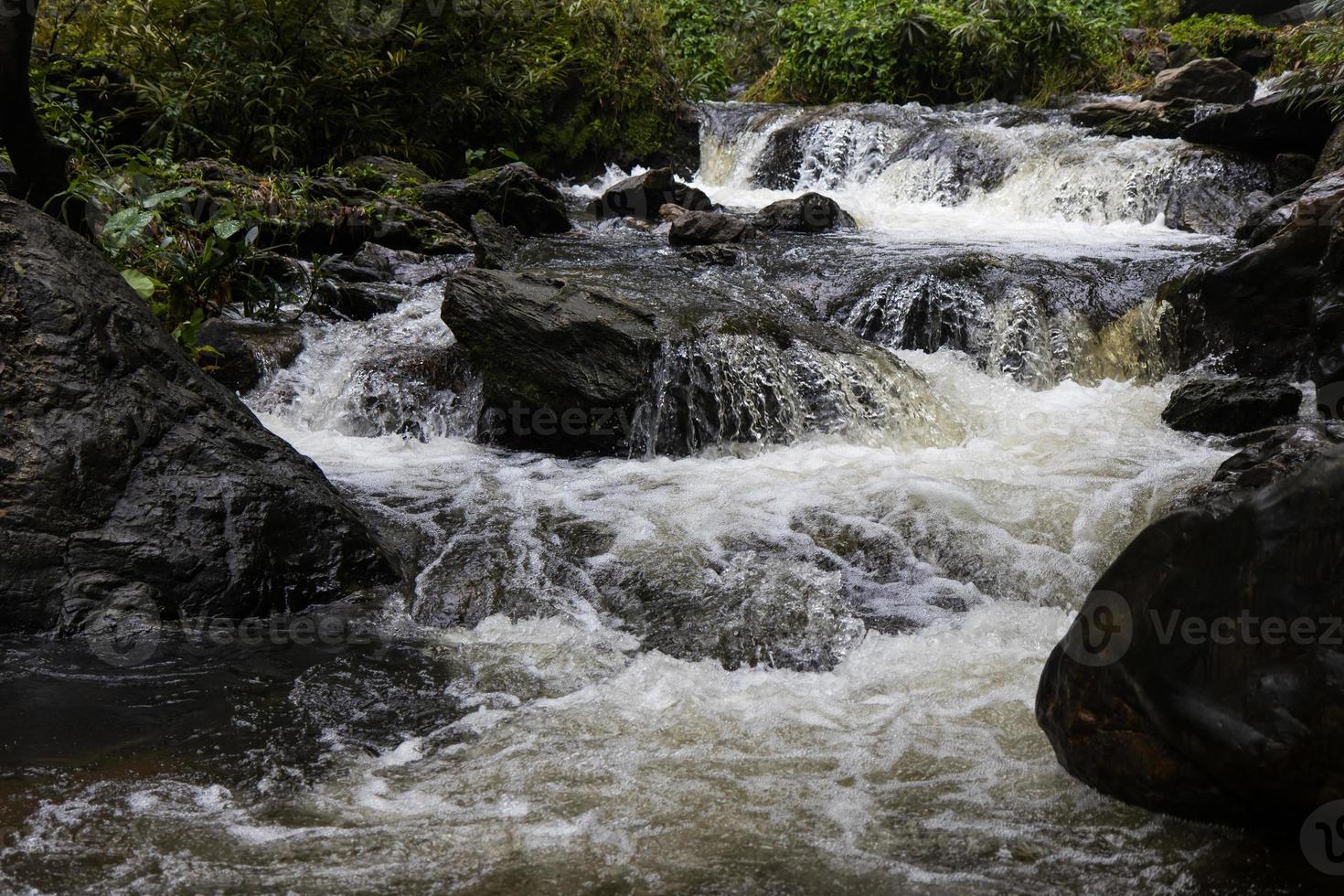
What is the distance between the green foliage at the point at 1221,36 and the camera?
15.2 m

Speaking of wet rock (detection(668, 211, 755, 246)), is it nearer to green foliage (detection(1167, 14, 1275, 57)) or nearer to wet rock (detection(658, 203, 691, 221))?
wet rock (detection(658, 203, 691, 221))

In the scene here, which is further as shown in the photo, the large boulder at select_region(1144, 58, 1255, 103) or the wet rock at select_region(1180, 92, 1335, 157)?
the large boulder at select_region(1144, 58, 1255, 103)

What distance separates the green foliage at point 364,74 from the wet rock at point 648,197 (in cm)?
188

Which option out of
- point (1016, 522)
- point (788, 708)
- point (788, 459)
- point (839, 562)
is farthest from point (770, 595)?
point (788, 459)

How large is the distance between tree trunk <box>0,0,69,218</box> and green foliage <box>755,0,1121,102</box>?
1214 centimetres

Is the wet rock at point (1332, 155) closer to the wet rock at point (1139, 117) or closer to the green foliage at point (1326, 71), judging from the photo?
the green foliage at point (1326, 71)

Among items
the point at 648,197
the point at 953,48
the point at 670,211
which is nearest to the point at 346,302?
the point at 670,211

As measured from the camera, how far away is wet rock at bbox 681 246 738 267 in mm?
8242

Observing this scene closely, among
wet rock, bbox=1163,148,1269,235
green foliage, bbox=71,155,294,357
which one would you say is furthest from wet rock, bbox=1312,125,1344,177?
green foliage, bbox=71,155,294,357

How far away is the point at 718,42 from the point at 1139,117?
9139mm

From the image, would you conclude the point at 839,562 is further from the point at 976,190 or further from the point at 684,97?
the point at 684,97

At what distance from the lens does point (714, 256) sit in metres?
8.26

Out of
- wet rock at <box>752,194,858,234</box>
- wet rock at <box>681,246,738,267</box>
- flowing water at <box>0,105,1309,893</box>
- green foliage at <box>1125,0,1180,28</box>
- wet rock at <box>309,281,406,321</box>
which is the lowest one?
flowing water at <box>0,105,1309,893</box>

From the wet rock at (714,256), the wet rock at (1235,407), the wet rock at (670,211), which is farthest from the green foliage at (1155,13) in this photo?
the wet rock at (1235,407)
